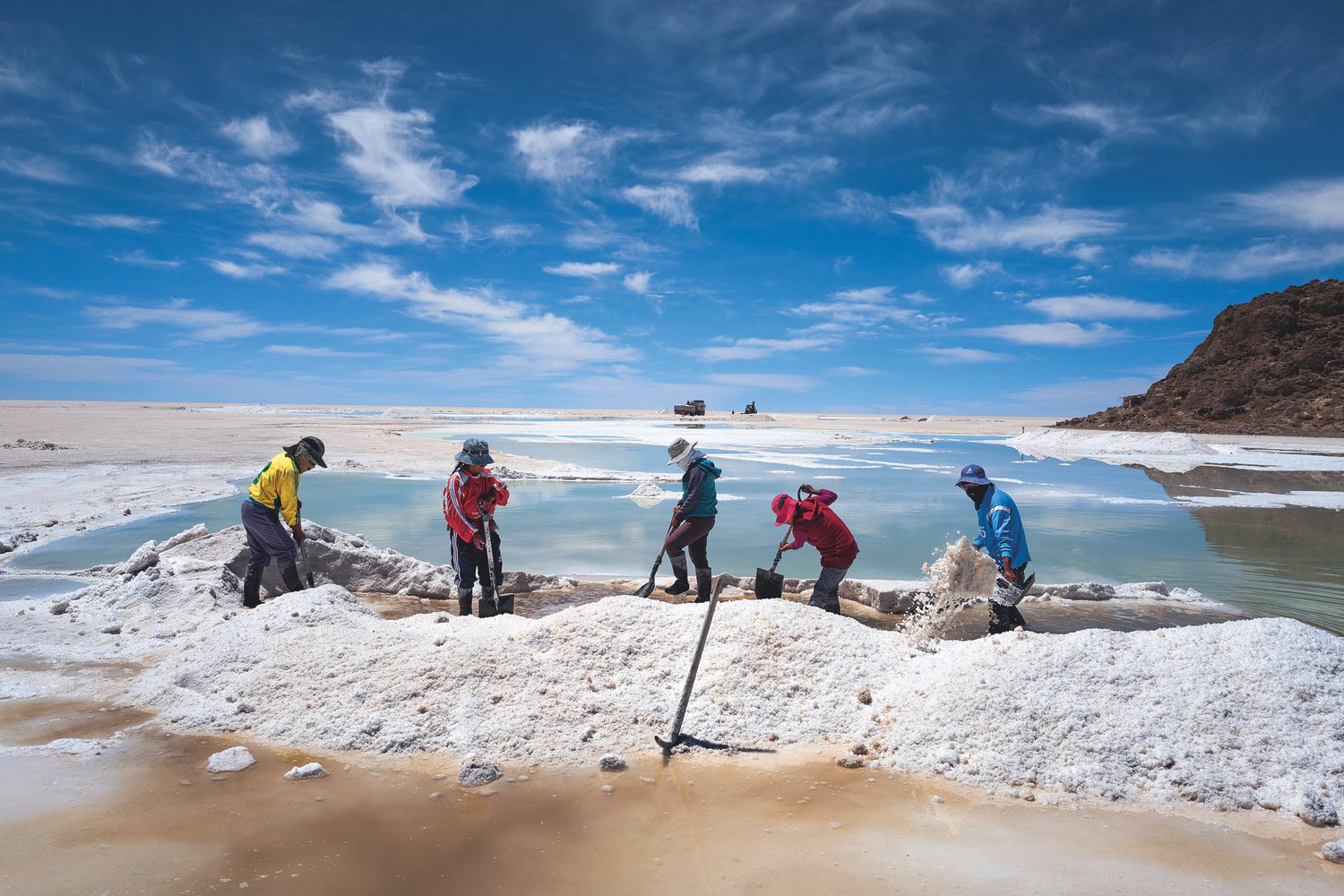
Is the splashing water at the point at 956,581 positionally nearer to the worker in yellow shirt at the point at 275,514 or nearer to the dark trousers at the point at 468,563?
the dark trousers at the point at 468,563

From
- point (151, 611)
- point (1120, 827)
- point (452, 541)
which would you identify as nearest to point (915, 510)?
point (452, 541)

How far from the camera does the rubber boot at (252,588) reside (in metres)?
5.87

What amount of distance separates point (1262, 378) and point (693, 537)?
Answer: 44.3 metres

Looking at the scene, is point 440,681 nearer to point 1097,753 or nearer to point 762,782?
point 762,782

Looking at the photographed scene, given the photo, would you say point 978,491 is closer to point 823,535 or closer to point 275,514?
point 823,535

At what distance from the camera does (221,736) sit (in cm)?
374

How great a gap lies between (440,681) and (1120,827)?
10.7 feet

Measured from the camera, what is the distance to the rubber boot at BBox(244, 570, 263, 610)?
5867 mm

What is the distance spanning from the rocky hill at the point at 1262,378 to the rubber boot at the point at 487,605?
40.4 m

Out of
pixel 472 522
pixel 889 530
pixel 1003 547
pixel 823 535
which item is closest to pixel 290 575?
pixel 472 522

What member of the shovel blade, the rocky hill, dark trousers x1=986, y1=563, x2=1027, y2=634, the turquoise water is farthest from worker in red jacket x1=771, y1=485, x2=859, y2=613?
the rocky hill

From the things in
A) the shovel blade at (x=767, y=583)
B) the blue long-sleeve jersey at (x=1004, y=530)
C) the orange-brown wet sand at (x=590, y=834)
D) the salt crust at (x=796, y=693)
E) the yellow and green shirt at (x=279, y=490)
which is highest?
the yellow and green shirt at (x=279, y=490)

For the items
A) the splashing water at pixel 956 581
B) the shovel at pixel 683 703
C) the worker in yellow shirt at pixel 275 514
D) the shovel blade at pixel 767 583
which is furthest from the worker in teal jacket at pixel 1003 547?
the worker in yellow shirt at pixel 275 514

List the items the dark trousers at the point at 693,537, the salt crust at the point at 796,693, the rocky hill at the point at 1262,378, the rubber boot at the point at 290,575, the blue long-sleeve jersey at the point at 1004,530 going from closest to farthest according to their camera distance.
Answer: the salt crust at the point at 796,693 → the blue long-sleeve jersey at the point at 1004,530 → the rubber boot at the point at 290,575 → the dark trousers at the point at 693,537 → the rocky hill at the point at 1262,378
